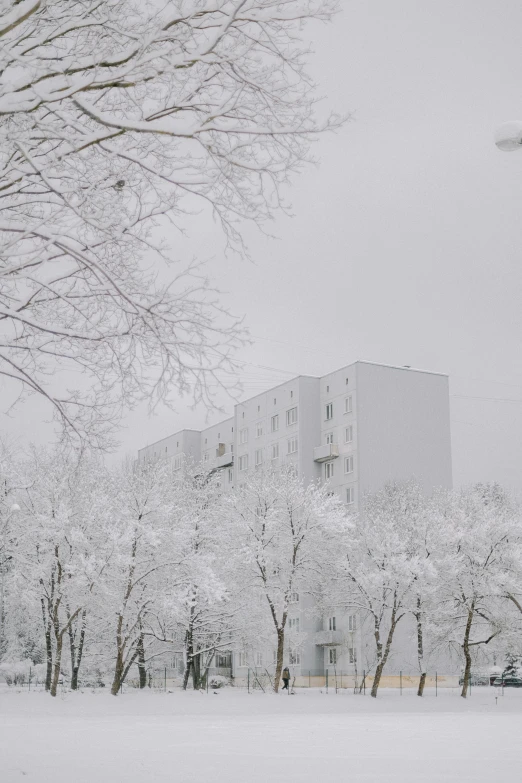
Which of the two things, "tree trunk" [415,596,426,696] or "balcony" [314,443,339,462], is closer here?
"tree trunk" [415,596,426,696]

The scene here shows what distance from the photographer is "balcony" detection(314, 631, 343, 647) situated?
57750 millimetres

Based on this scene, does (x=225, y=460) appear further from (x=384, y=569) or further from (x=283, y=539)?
(x=283, y=539)

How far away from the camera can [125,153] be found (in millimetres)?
8789

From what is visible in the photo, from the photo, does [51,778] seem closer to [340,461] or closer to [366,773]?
[366,773]

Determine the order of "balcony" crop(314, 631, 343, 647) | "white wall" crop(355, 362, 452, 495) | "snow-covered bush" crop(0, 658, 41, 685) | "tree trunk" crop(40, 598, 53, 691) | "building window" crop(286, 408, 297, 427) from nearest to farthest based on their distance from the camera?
"tree trunk" crop(40, 598, 53, 691) → "snow-covered bush" crop(0, 658, 41, 685) → "balcony" crop(314, 631, 343, 647) → "white wall" crop(355, 362, 452, 495) → "building window" crop(286, 408, 297, 427)

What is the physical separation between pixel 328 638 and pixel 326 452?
12.1 meters

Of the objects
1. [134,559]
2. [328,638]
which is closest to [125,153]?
[134,559]

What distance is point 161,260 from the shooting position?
415 inches

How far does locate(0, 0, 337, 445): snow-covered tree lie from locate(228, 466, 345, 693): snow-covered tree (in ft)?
105

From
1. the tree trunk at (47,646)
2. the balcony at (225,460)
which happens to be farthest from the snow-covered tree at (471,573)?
the balcony at (225,460)

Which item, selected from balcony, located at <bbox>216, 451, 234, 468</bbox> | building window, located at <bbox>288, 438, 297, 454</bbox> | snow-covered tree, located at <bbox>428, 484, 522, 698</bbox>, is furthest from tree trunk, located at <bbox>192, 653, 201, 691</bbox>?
balcony, located at <bbox>216, 451, 234, 468</bbox>

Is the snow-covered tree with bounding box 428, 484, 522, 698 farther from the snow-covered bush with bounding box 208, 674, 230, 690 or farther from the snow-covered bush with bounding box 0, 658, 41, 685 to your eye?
the snow-covered bush with bounding box 0, 658, 41, 685

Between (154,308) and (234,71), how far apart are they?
237cm

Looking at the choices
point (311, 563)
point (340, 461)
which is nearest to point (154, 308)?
point (311, 563)
